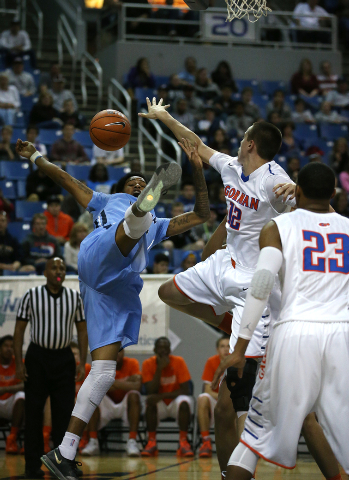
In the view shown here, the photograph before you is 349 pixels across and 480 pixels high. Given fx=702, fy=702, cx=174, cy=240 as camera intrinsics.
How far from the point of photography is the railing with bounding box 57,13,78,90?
17.4 meters

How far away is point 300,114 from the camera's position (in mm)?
16734

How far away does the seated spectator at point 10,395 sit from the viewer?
8725 mm

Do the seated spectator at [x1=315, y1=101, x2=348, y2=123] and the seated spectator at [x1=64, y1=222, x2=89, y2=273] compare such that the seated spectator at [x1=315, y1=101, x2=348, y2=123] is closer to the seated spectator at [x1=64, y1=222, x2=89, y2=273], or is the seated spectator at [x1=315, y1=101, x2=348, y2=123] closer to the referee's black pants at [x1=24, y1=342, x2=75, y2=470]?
the seated spectator at [x1=64, y1=222, x2=89, y2=273]

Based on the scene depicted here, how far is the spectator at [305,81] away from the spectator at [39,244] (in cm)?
932

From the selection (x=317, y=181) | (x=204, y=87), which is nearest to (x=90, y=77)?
(x=204, y=87)

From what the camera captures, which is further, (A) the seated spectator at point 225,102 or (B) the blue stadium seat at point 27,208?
(A) the seated spectator at point 225,102

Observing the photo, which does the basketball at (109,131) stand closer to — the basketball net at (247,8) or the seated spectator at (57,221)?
the basketball net at (247,8)

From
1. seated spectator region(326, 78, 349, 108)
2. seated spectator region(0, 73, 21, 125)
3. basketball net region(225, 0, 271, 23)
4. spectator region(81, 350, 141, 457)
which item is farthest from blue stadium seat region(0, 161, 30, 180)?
seated spectator region(326, 78, 349, 108)

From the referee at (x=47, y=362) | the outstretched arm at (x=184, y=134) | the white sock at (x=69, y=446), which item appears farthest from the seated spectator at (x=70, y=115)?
the white sock at (x=69, y=446)

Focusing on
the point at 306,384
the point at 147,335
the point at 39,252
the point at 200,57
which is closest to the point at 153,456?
the point at 147,335

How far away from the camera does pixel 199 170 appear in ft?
17.8

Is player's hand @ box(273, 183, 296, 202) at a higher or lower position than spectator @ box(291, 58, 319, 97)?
lower

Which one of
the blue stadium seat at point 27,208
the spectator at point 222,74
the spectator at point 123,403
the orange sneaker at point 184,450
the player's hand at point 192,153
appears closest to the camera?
the player's hand at point 192,153

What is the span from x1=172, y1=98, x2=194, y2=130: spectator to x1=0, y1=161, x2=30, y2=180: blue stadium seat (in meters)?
3.77
